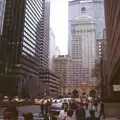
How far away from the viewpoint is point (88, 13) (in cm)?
15488

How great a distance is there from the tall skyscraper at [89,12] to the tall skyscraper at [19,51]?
108 feet

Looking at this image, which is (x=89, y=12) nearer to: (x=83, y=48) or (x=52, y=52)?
(x=83, y=48)

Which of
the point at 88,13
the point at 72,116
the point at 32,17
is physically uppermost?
the point at 88,13

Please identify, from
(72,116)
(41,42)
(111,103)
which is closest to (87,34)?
(41,42)

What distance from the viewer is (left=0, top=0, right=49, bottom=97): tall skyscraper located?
94312 millimetres

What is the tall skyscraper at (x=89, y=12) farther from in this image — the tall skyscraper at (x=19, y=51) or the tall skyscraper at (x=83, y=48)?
the tall skyscraper at (x=19, y=51)

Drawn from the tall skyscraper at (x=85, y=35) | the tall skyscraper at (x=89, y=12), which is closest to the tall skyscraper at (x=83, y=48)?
the tall skyscraper at (x=85, y=35)

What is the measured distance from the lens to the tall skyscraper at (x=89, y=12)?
14412 cm

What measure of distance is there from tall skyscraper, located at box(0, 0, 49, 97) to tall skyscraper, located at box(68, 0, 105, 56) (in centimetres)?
3289

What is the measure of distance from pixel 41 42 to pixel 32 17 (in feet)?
86.1

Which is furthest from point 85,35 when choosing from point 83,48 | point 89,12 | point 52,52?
point 52,52

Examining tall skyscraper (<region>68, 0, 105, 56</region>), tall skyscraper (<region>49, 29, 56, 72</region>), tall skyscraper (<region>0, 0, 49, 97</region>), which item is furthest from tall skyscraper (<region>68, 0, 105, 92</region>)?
tall skyscraper (<region>0, 0, 49, 97</region>)

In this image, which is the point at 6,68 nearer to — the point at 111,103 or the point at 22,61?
the point at 22,61

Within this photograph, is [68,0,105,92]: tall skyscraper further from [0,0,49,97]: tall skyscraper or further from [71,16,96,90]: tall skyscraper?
[0,0,49,97]: tall skyscraper
